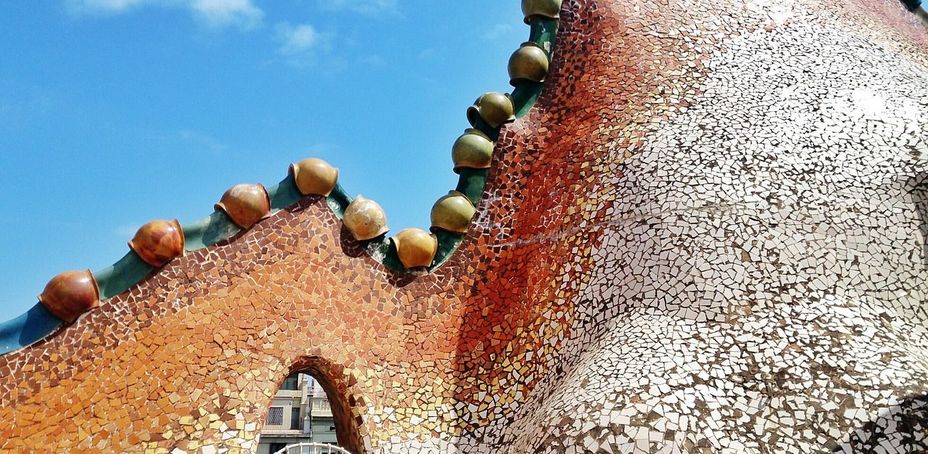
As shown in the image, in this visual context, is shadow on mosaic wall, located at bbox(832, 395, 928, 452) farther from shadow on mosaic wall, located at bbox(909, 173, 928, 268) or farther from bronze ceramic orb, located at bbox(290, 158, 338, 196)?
bronze ceramic orb, located at bbox(290, 158, 338, 196)

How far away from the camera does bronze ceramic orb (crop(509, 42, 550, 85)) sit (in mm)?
7129

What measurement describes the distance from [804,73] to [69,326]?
530 cm

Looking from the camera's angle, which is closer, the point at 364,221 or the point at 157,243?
the point at 157,243

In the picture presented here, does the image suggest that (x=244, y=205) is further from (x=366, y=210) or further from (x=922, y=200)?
(x=922, y=200)

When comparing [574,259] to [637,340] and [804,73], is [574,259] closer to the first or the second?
[637,340]

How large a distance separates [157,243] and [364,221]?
1385 mm

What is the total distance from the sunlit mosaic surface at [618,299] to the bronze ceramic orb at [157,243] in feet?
0.46

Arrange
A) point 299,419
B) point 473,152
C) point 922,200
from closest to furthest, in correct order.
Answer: point 922,200 < point 473,152 < point 299,419

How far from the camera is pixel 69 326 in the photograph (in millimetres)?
5426

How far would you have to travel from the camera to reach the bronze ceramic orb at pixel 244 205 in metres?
5.97

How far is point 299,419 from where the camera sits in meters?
20.2

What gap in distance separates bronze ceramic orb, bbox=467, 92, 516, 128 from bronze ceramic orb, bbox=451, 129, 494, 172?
17 cm

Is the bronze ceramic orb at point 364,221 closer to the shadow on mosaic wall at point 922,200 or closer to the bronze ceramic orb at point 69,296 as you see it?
the bronze ceramic orb at point 69,296

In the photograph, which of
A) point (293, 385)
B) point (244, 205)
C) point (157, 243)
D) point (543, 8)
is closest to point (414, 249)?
point (244, 205)
